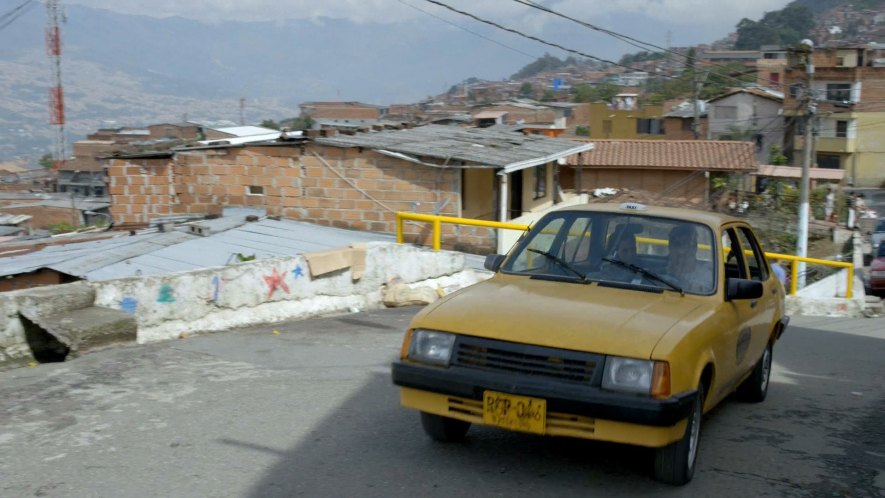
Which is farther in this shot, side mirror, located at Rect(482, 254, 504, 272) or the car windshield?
side mirror, located at Rect(482, 254, 504, 272)

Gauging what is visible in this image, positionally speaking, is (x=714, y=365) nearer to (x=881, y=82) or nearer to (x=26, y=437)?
(x=26, y=437)

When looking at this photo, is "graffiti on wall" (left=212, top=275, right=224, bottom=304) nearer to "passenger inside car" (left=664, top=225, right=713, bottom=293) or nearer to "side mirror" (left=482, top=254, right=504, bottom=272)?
"side mirror" (left=482, top=254, right=504, bottom=272)

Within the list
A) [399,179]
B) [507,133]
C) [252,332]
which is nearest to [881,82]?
[507,133]

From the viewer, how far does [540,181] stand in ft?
85.5

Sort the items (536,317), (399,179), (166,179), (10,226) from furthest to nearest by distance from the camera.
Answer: (10,226) < (166,179) < (399,179) < (536,317)

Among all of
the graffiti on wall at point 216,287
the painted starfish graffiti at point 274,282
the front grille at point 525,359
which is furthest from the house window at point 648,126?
the front grille at point 525,359

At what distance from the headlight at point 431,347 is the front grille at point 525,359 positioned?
63 mm

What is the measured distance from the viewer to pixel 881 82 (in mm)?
61250

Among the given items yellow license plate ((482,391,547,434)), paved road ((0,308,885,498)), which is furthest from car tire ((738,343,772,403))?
yellow license plate ((482,391,547,434))

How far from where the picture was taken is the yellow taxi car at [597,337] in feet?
15.9

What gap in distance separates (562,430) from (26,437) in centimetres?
343

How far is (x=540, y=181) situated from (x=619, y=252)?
1995 cm

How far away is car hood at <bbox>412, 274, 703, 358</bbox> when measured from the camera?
4.98 metres

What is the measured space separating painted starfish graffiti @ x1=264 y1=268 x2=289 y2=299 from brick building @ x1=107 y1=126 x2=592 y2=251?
666 centimetres
